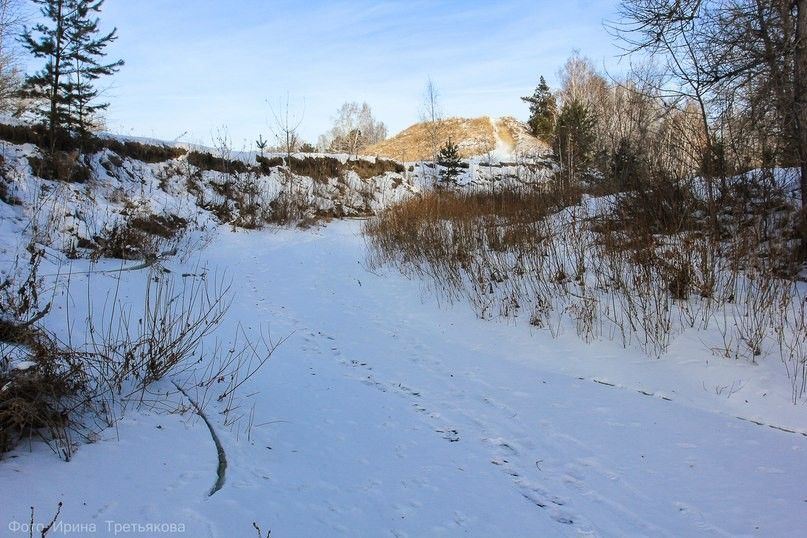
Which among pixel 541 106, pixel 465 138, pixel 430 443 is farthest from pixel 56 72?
pixel 465 138

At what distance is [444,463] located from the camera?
2.81 m

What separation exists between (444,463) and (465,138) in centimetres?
4525

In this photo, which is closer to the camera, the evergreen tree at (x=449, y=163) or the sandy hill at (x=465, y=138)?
the evergreen tree at (x=449, y=163)

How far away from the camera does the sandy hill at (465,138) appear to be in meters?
42.4

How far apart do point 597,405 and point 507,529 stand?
182 centimetres

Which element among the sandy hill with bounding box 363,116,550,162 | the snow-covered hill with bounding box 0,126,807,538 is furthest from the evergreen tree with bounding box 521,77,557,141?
the snow-covered hill with bounding box 0,126,807,538

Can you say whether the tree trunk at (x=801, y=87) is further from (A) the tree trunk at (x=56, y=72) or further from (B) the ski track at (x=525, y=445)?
(A) the tree trunk at (x=56, y=72)

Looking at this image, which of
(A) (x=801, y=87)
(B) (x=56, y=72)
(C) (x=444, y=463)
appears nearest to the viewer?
(C) (x=444, y=463)

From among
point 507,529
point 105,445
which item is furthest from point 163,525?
point 507,529

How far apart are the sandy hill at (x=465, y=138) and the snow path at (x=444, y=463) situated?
38508mm

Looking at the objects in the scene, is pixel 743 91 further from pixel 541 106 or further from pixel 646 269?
pixel 541 106

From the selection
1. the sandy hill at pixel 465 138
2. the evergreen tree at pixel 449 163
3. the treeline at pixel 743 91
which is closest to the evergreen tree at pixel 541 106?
the sandy hill at pixel 465 138

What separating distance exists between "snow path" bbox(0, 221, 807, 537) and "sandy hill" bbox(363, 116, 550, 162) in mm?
38508

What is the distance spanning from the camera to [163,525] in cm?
188
